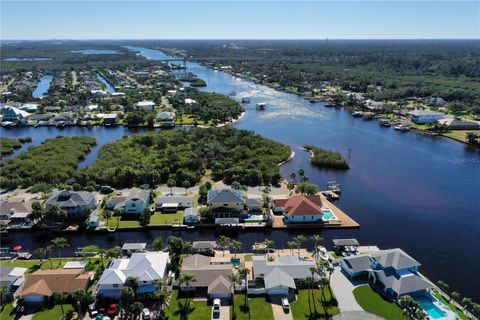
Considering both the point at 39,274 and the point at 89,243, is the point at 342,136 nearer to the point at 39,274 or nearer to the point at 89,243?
the point at 89,243

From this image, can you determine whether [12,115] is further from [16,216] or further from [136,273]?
[136,273]

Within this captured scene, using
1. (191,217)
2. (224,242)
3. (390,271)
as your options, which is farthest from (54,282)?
(390,271)

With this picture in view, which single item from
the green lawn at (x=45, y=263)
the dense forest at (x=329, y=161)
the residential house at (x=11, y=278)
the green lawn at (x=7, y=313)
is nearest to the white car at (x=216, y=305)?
the green lawn at (x=45, y=263)

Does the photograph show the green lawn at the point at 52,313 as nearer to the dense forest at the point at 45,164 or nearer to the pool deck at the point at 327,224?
the pool deck at the point at 327,224

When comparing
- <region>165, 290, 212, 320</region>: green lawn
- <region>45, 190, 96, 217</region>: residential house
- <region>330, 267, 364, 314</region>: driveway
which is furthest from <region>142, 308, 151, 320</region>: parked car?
<region>45, 190, 96, 217</region>: residential house

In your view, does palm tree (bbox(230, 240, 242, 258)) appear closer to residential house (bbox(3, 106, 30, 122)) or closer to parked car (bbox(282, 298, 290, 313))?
parked car (bbox(282, 298, 290, 313))

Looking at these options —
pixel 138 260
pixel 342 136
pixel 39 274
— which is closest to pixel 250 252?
pixel 138 260
